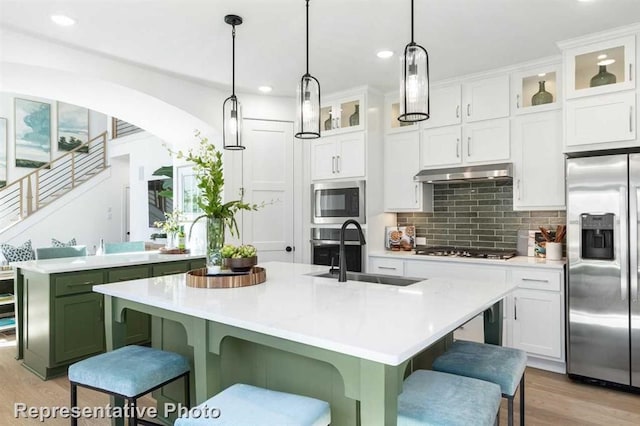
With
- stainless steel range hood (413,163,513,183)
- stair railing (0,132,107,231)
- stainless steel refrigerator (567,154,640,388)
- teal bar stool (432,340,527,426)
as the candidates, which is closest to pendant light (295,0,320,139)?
teal bar stool (432,340,527,426)

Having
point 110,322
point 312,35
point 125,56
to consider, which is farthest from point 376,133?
point 110,322

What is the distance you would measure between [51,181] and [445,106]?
26.3 feet

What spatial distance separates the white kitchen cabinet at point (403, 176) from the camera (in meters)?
4.36

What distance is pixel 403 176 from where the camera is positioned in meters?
4.45

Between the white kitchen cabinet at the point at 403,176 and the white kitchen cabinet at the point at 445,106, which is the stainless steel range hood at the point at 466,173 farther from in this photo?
the white kitchen cabinet at the point at 445,106

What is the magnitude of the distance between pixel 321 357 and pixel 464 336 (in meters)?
2.71

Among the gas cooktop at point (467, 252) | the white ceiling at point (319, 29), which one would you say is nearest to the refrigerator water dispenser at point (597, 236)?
the gas cooktop at point (467, 252)

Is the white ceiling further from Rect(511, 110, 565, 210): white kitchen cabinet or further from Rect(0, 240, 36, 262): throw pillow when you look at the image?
Rect(0, 240, 36, 262): throw pillow

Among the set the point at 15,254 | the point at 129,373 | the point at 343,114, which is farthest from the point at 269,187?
the point at 15,254

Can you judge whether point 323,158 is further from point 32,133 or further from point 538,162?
point 32,133

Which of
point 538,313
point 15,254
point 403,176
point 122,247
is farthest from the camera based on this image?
point 15,254

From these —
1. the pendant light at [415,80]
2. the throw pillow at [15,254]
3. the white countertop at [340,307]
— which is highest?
the pendant light at [415,80]

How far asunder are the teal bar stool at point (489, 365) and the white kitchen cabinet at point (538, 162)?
2.02 m

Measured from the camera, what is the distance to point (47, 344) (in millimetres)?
3219
